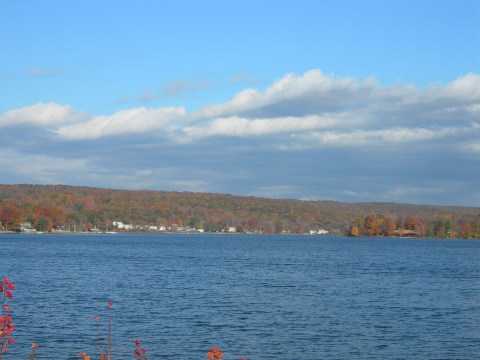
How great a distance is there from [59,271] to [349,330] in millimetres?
42401

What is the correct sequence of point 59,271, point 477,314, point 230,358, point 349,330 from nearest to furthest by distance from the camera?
1. point 230,358
2. point 349,330
3. point 477,314
4. point 59,271

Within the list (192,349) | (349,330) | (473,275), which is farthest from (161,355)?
(473,275)

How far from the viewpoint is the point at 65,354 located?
27562 millimetres

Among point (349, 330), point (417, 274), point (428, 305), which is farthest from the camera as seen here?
point (417, 274)

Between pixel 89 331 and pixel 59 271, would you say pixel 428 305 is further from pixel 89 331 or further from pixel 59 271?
pixel 59 271

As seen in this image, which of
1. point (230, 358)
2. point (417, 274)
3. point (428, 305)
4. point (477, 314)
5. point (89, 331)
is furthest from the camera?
point (417, 274)

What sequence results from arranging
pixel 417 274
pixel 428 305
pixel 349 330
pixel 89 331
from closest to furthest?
pixel 89 331 → pixel 349 330 → pixel 428 305 → pixel 417 274

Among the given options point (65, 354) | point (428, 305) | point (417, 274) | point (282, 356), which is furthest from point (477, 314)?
point (417, 274)

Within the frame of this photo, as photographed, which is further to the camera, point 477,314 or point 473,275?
point 473,275

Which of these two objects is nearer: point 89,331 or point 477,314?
point 89,331

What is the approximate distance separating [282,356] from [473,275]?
55.8 meters

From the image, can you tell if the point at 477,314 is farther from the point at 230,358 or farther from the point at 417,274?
the point at 417,274

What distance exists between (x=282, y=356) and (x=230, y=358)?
2.37 metres

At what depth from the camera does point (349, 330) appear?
34.7m
